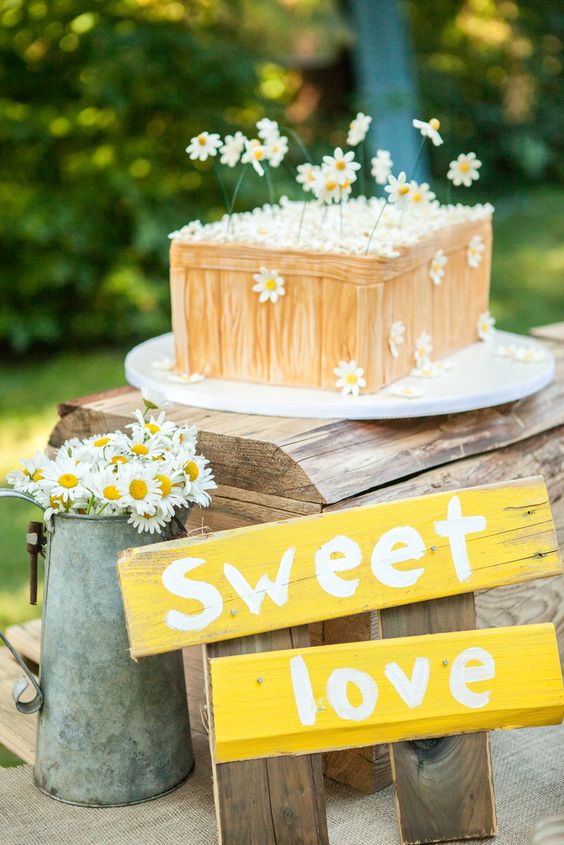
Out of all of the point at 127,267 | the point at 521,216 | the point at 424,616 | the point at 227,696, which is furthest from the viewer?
the point at 521,216

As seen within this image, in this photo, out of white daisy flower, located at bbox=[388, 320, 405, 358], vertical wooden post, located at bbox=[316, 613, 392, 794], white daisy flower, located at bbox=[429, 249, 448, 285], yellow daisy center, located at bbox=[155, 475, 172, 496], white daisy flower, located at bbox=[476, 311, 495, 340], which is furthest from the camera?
white daisy flower, located at bbox=[476, 311, 495, 340]

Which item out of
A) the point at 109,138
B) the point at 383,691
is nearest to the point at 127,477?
the point at 383,691

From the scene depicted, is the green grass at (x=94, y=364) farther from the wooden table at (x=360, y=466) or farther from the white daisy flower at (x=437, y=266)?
the white daisy flower at (x=437, y=266)

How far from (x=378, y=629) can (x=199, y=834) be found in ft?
1.33

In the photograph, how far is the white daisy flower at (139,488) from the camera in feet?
4.72

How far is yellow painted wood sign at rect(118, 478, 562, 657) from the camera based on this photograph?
4.43ft

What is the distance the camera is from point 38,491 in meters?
1.50

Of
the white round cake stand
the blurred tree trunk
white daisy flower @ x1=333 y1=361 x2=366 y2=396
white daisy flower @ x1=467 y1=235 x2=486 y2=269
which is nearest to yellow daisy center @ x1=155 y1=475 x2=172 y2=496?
the white round cake stand

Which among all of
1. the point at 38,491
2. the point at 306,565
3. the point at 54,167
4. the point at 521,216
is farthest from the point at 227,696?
the point at 521,216

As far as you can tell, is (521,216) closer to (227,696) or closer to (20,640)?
(20,640)

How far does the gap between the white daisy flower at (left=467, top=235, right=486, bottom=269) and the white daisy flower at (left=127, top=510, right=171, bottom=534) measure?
3.15ft

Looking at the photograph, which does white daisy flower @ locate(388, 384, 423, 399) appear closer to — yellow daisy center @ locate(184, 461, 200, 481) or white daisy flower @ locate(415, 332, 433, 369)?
white daisy flower @ locate(415, 332, 433, 369)

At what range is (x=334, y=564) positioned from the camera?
142 centimetres

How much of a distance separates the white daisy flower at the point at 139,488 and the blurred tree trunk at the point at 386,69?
13.9 ft
